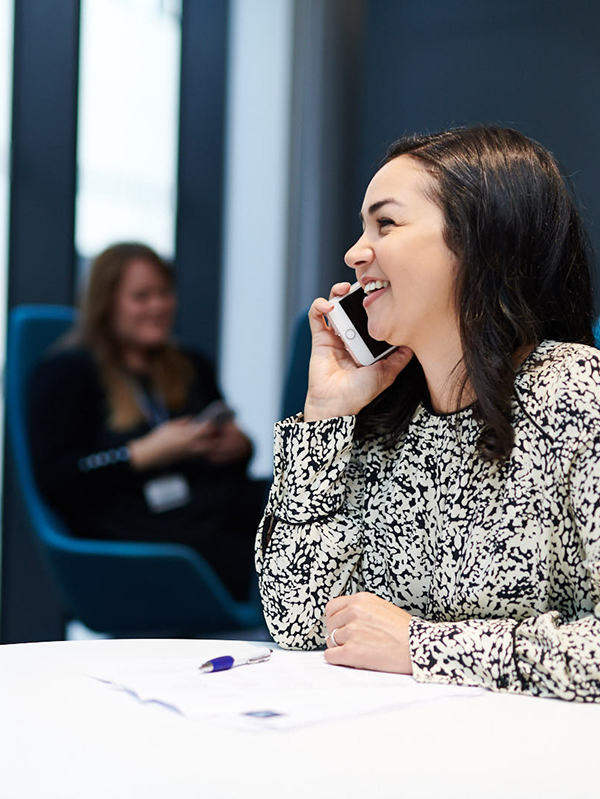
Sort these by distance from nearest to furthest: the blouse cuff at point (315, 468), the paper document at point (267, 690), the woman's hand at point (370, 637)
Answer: the paper document at point (267, 690) → the woman's hand at point (370, 637) → the blouse cuff at point (315, 468)

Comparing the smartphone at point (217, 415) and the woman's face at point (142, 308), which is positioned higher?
the woman's face at point (142, 308)

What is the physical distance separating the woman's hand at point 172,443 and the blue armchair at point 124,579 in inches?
10.2

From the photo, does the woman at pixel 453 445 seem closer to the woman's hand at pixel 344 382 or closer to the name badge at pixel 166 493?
the woman's hand at pixel 344 382

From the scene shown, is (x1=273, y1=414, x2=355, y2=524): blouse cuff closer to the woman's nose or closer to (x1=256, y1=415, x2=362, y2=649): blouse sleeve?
(x1=256, y1=415, x2=362, y2=649): blouse sleeve

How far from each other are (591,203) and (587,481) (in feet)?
6.42

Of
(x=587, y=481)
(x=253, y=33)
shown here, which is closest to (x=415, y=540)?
(x=587, y=481)

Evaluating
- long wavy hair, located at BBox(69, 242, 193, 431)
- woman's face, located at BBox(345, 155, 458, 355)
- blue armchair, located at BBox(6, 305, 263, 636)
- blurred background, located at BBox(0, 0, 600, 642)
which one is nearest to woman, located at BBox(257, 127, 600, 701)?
woman's face, located at BBox(345, 155, 458, 355)

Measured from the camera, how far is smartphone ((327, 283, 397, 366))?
161 cm

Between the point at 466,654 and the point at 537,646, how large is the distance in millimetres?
79

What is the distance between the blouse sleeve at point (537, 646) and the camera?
1.06m

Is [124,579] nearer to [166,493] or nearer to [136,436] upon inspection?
[166,493]

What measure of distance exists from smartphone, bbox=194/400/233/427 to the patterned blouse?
1628 mm

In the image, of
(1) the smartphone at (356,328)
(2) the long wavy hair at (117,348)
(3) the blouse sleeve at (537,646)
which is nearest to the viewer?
(3) the blouse sleeve at (537,646)

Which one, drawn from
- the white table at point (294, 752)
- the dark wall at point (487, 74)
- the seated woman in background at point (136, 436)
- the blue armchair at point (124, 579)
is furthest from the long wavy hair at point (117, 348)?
the white table at point (294, 752)
